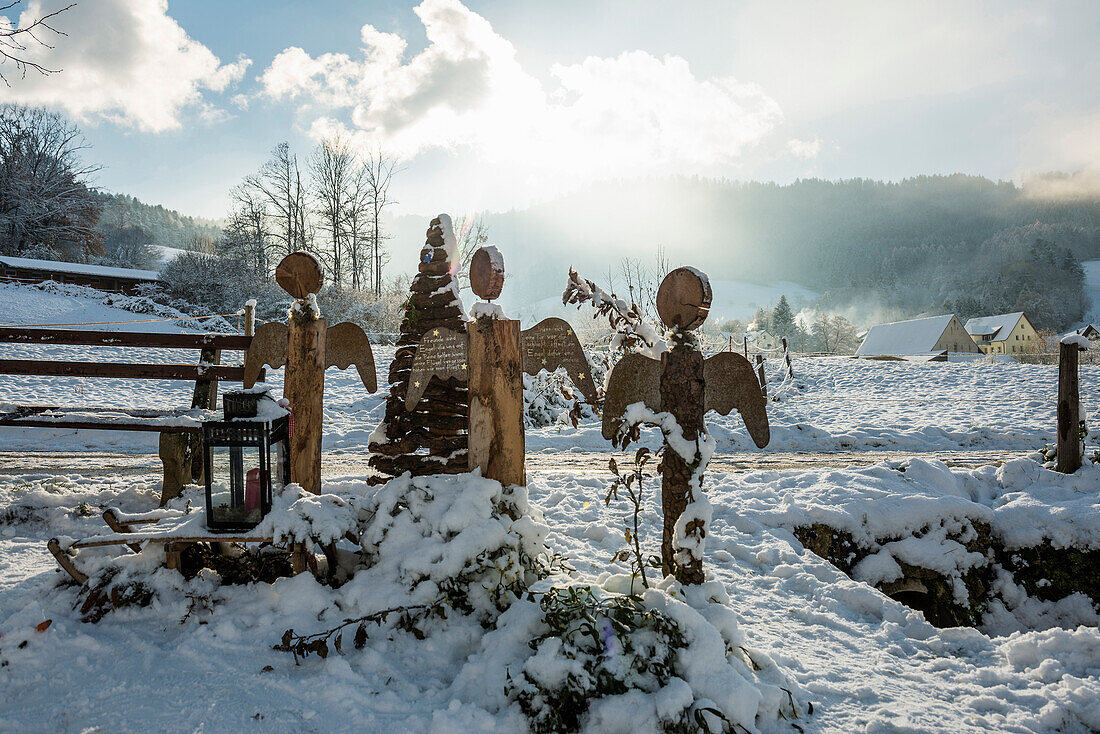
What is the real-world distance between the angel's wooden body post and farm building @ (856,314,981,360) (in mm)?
41297

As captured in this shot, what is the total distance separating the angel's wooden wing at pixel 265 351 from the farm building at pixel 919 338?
42.2 m

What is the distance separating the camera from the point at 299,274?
3.75 meters

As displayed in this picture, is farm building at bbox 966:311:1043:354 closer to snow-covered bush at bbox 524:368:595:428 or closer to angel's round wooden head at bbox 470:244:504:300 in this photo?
snow-covered bush at bbox 524:368:595:428

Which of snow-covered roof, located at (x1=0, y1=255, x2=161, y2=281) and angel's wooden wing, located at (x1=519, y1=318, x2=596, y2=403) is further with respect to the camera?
snow-covered roof, located at (x1=0, y1=255, x2=161, y2=281)

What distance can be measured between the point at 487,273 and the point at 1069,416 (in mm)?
6467

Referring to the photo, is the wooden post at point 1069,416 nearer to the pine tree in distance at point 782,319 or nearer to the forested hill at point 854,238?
the pine tree in distance at point 782,319

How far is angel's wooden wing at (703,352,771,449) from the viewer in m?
3.02

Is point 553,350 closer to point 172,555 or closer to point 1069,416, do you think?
point 172,555

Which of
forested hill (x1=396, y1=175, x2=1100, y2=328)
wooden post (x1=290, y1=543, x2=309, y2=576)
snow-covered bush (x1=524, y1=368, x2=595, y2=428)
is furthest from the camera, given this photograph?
forested hill (x1=396, y1=175, x2=1100, y2=328)

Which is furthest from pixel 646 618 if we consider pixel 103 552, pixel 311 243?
pixel 311 243

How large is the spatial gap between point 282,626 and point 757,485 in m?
4.83

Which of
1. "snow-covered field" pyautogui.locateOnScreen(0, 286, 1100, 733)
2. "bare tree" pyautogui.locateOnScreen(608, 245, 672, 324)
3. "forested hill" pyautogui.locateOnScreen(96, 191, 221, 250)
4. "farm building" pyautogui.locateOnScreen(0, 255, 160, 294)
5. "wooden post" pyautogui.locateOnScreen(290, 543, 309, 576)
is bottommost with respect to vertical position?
"snow-covered field" pyautogui.locateOnScreen(0, 286, 1100, 733)

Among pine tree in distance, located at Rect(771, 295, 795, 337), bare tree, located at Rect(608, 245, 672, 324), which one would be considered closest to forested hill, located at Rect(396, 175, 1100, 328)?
pine tree in distance, located at Rect(771, 295, 795, 337)

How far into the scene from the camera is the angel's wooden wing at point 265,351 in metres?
3.85
